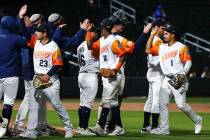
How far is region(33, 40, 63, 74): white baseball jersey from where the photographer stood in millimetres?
10891

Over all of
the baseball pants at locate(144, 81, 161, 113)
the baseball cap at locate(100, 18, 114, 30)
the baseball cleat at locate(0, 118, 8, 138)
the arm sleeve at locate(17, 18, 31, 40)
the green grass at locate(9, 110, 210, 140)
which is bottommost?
the green grass at locate(9, 110, 210, 140)

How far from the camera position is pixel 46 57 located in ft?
35.8

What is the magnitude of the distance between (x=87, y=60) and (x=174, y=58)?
1548 millimetres

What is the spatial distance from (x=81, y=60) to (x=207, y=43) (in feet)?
61.0

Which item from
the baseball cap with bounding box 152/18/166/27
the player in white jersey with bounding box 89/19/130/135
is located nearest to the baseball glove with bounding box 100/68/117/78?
the player in white jersey with bounding box 89/19/130/135

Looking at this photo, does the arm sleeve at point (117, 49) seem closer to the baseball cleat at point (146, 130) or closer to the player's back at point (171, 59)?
the player's back at point (171, 59)

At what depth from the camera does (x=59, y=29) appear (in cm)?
1150

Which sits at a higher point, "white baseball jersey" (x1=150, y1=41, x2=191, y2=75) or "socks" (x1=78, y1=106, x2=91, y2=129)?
"white baseball jersey" (x1=150, y1=41, x2=191, y2=75)

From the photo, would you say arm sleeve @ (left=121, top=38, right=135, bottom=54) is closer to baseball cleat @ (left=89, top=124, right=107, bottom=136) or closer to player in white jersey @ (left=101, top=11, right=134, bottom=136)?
player in white jersey @ (left=101, top=11, right=134, bottom=136)

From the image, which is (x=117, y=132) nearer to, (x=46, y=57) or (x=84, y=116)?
(x=84, y=116)

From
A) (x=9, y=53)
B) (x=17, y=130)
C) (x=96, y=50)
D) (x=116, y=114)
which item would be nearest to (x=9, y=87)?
(x=9, y=53)

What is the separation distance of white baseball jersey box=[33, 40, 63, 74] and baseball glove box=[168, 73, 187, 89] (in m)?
2.13

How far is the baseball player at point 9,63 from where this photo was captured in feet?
37.0

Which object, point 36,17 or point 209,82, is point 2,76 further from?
point 209,82
